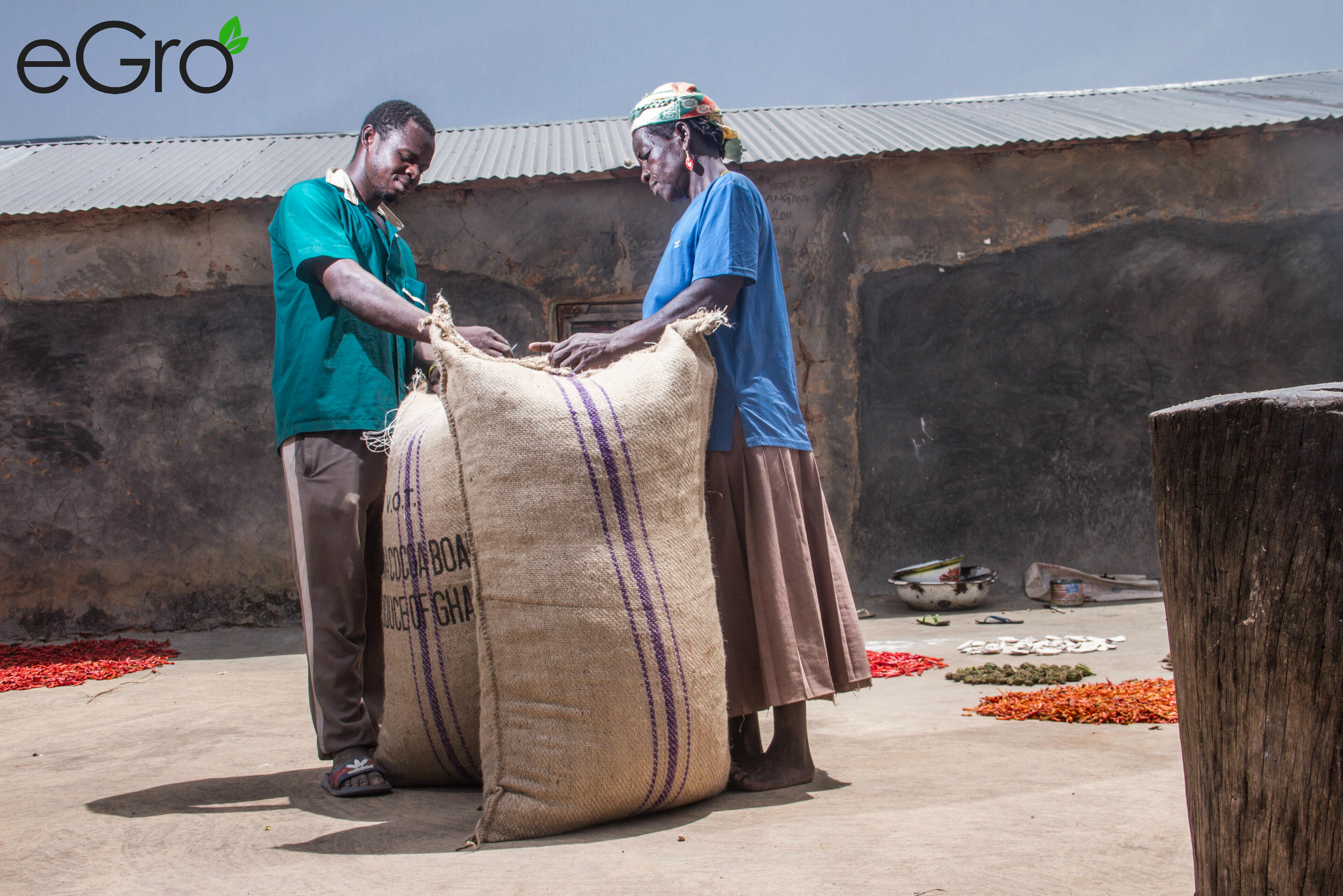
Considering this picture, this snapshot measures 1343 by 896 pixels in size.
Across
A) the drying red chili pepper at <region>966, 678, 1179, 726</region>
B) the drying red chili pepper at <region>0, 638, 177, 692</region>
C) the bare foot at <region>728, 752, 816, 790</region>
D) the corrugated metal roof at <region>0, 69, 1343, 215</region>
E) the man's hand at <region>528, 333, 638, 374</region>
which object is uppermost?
the corrugated metal roof at <region>0, 69, 1343, 215</region>

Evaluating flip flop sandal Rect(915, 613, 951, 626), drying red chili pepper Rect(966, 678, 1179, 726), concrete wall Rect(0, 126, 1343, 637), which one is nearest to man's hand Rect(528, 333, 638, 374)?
drying red chili pepper Rect(966, 678, 1179, 726)

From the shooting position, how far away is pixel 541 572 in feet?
6.13

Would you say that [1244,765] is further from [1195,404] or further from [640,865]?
[640,865]

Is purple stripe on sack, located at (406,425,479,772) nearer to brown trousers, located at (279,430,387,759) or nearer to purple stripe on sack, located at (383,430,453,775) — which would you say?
purple stripe on sack, located at (383,430,453,775)

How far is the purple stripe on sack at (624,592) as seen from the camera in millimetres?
1883

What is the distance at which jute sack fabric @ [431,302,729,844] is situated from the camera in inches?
72.6

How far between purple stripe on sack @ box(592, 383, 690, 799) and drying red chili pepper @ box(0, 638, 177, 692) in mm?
3925

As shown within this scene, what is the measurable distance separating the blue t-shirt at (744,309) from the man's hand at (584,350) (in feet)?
0.71

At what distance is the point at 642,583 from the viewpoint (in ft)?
6.27

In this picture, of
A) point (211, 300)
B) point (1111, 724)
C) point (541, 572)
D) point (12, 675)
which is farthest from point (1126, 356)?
point (12, 675)

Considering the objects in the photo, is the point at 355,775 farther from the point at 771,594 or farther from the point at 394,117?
the point at 394,117

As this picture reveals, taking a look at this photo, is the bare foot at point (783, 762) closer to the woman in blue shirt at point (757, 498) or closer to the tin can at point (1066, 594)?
the woman in blue shirt at point (757, 498)

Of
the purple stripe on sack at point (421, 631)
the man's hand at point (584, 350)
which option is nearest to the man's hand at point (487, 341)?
the man's hand at point (584, 350)

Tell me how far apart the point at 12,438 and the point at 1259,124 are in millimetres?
9034
